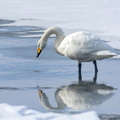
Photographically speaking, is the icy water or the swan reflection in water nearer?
the swan reflection in water

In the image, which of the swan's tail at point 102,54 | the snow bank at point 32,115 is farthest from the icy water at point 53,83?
the snow bank at point 32,115

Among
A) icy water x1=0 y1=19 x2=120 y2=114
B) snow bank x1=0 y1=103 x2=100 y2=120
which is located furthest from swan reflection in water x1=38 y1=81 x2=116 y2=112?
snow bank x1=0 y1=103 x2=100 y2=120

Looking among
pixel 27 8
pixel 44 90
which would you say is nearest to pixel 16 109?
pixel 44 90

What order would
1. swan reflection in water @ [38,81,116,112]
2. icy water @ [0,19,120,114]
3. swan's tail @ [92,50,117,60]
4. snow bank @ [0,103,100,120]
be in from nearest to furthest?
snow bank @ [0,103,100,120] → swan reflection in water @ [38,81,116,112] → icy water @ [0,19,120,114] → swan's tail @ [92,50,117,60]

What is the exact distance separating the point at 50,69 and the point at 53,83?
137 cm

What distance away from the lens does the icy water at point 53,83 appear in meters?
8.07

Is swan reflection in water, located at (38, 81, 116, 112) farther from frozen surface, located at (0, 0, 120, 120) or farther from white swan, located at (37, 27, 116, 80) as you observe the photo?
white swan, located at (37, 27, 116, 80)

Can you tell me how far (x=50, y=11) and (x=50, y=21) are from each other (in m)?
2.82

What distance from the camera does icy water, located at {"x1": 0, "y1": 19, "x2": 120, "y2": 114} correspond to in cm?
807

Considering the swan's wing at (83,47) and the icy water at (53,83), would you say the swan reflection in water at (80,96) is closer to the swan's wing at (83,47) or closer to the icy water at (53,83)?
the icy water at (53,83)

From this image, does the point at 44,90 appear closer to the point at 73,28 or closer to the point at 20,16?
the point at 73,28

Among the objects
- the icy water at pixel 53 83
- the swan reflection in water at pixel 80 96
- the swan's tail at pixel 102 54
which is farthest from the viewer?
the swan's tail at pixel 102 54

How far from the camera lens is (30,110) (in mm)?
7246

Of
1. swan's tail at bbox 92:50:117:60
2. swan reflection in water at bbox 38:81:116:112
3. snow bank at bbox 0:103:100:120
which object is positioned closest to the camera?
snow bank at bbox 0:103:100:120
